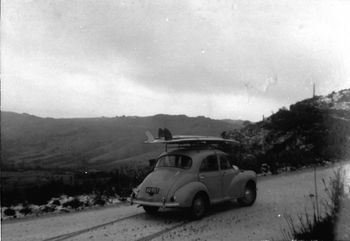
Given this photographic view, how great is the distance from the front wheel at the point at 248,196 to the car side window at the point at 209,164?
1.37 metres

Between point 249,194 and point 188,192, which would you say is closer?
point 188,192

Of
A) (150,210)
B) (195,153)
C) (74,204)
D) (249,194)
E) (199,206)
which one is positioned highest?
(195,153)

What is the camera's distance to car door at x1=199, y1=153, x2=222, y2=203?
35.6 ft

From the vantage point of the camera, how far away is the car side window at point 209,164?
11.1 metres

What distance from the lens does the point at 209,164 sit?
11250 millimetres

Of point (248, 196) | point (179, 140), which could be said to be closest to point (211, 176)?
point (179, 140)

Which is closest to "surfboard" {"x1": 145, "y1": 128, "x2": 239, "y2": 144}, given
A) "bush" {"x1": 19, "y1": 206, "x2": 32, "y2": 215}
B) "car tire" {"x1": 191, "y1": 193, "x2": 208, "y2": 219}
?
"car tire" {"x1": 191, "y1": 193, "x2": 208, "y2": 219}

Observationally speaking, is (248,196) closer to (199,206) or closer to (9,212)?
(199,206)

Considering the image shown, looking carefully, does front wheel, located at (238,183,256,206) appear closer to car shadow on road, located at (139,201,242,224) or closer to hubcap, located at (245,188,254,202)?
hubcap, located at (245,188,254,202)

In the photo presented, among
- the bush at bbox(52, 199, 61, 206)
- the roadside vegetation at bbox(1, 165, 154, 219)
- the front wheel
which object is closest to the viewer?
the front wheel

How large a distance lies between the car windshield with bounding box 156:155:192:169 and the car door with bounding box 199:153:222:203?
0.37 metres

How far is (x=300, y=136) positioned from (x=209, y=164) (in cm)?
2677

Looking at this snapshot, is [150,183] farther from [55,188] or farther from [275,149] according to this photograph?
[275,149]

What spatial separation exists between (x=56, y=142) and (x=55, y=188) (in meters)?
96.8
